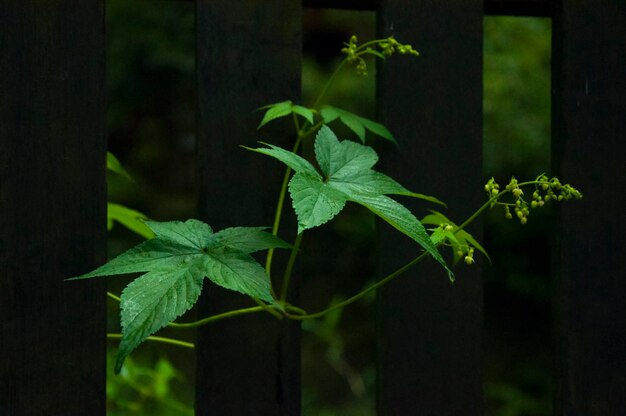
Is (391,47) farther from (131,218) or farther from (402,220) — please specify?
(131,218)

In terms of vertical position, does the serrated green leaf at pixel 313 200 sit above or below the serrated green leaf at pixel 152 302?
above

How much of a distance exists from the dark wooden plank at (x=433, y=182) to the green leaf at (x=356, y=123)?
0.11 feet

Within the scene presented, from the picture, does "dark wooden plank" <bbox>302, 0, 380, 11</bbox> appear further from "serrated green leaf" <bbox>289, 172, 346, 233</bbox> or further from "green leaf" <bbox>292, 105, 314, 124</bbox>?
"serrated green leaf" <bbox>289, 172, 346, 233</bbox>

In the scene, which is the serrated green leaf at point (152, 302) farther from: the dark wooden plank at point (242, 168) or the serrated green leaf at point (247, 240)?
the dark wooden plank at point (242, 168)

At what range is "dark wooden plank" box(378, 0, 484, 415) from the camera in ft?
4.30

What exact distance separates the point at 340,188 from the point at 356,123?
0.24 metres

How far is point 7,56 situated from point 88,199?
25 centimetres

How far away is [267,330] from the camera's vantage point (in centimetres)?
128

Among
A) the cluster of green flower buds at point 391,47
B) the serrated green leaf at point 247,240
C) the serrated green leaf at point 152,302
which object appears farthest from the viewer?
the cluster of green flower buds at point 391,47

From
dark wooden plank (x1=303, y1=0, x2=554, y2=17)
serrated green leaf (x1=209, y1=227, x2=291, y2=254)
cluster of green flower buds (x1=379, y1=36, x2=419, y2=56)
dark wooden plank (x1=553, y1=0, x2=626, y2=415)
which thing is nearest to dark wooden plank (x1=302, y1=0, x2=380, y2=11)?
dark wooden plank (x1=303, y1=0, x2=554, y2=17)

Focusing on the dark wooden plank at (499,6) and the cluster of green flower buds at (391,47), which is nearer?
the cluster of green flower buds at (391,47)

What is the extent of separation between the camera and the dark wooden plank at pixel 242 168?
126 centimetres

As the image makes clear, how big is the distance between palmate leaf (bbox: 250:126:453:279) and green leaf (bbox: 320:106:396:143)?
0.06m

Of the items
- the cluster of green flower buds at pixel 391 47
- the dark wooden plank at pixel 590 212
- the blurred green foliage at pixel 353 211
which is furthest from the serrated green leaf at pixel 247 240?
the blurred green foliage at pixel 353 211
